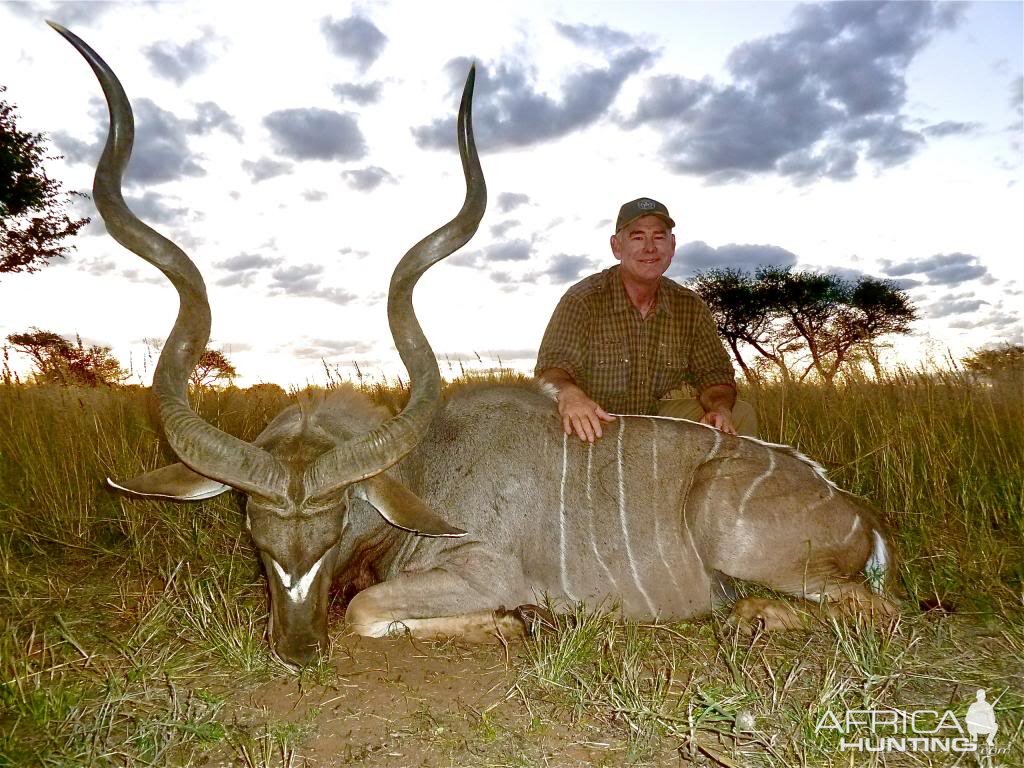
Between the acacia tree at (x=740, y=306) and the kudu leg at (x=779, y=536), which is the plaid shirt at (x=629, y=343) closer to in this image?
the kudu leg at (x=779, y=536)

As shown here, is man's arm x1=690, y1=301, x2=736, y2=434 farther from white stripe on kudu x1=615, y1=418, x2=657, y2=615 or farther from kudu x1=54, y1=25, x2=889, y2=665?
white stripe on kudu x1=615, y1=418, x2=657, y2=615

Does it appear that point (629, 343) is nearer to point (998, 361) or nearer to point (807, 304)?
point (998, 361)

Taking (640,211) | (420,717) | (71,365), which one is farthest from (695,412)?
(71,365)

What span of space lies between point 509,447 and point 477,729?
1366mm

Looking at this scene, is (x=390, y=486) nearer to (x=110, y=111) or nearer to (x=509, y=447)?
(x=509, y=447)

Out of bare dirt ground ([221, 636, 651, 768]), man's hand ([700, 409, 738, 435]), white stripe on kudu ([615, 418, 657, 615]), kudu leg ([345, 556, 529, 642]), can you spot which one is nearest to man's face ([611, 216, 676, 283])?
man's hand ([700, 409, 738, 435])

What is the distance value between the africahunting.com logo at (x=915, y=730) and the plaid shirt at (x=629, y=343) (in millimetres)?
2567

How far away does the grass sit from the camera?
2107 millimetres

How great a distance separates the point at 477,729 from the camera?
2188 millimetres

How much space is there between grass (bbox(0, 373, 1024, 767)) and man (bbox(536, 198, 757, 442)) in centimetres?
131

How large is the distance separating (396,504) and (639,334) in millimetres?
2195

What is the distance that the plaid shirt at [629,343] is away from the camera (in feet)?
14.9

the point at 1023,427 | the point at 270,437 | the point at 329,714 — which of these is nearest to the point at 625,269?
the point at 270,437

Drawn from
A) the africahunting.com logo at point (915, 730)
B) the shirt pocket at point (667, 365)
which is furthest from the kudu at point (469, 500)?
the shirt pocket at point (667, 365)
